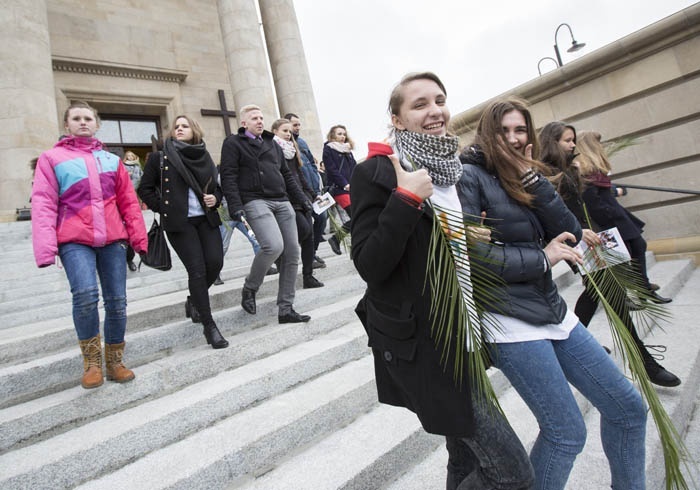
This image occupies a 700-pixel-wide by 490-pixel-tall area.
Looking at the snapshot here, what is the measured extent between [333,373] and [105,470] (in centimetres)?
149

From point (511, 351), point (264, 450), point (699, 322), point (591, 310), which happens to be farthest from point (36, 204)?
point (699, 322)

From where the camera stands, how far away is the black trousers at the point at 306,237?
170 inches

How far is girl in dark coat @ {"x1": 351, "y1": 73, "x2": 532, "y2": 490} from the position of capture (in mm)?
1202

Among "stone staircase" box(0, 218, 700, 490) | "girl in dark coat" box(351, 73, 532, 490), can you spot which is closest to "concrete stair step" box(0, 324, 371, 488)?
"stone staircase" box(0, 218, 700, 490)

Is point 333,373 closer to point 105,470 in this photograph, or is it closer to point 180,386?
point 180,386

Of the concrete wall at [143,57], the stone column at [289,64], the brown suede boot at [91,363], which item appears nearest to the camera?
the brown suede boot at [91,363]

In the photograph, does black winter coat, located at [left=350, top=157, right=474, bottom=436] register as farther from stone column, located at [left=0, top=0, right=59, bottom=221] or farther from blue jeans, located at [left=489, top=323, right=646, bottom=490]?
stone column, located at [left=0, top=0, right=59, bottom=221]

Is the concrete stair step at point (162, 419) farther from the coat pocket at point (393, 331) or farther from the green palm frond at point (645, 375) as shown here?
the green palm frond at point (645, 375)

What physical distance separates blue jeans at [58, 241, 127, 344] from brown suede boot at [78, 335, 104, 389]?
0.04 m

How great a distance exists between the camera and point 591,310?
3.08 m

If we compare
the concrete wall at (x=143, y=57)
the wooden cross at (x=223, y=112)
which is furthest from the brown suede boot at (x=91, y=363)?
the wooden cross at (x=223, y=112)

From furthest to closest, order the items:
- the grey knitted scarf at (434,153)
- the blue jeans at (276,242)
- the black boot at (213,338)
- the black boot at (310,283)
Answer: the black boot at (310,283) < the blue jeans at (276,242) < the black boot at (213,338) < the grey knitted scarf at (434,153)

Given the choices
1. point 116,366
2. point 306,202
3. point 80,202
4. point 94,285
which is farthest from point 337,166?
point 116,366

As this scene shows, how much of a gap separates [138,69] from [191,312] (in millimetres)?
11298
